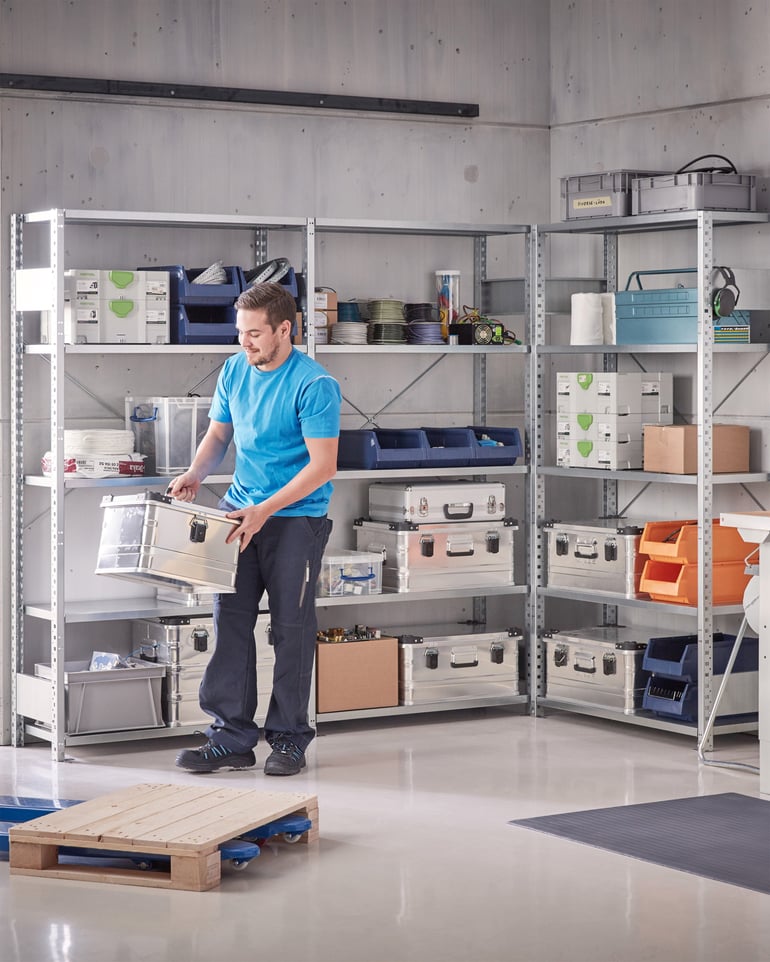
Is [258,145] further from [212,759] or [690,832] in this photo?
[690,832]

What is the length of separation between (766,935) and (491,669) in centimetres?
338

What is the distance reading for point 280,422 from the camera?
6047 mm

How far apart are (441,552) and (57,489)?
1.85 m

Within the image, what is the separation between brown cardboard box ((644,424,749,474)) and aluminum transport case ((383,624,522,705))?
3.84ft

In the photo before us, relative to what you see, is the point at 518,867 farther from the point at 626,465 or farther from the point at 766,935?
the point at 626,465

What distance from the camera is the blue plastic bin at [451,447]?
7.37 meters

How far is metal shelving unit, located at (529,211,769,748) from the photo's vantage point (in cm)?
675

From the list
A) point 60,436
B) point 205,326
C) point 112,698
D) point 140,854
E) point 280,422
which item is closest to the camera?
point 140,854

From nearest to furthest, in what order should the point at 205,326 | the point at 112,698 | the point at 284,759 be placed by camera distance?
the point at 284,759
the point at 112,698
the point at 205,326

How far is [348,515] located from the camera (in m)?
7.82

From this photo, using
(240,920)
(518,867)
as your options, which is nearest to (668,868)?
(518,867)

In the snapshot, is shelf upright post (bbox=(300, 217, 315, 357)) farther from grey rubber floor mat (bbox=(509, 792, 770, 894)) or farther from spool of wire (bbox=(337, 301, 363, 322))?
grey rubber floor mat (bbox=(509, 792, 770, 894))

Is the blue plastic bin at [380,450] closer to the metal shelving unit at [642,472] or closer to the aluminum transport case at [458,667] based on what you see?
the metal shelving unit at [642,472]

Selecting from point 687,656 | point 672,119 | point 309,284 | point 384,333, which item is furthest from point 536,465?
point 672,119
